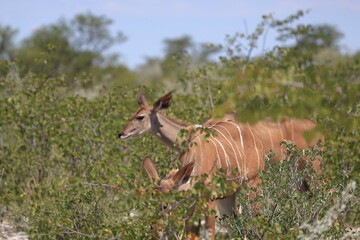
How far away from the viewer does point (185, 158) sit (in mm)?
4469

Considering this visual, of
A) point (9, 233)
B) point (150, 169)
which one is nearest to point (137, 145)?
point (9, 233)

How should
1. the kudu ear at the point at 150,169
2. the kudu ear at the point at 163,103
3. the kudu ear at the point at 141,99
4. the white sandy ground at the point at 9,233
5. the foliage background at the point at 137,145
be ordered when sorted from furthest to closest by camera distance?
the white sandy ground at the point at 9,233
the kudu ear at the point at 141,99
the kudu ear at the point at 163,103
the kudu ear at the point at 150,169
the foliage background at the point at 137,145

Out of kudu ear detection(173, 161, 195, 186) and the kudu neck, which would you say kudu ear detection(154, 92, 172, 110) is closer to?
the kudu neck

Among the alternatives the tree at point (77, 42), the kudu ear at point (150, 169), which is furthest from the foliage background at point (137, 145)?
the tree at point (77, 42)

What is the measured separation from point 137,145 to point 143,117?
114 centimetres

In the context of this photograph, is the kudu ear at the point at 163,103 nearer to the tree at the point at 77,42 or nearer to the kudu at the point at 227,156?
the kudu at the point at 227,156

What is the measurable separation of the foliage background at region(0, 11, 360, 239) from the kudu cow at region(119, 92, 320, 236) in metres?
0.29

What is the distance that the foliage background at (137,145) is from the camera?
3.33 m

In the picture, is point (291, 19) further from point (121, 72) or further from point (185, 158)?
point (121, 72)

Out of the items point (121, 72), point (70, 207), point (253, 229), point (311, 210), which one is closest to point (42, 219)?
point (70, 207)

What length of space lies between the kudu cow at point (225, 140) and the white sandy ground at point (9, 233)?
4.81 ft

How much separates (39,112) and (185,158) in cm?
280

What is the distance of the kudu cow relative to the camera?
4562 millimetres

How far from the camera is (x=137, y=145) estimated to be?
657 centimetres
